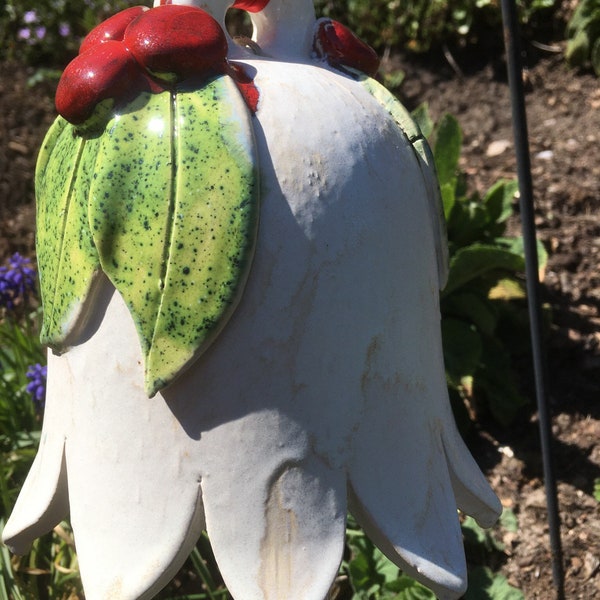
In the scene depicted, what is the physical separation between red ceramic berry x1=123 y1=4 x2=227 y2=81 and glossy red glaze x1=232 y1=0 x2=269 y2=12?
5.9 inches

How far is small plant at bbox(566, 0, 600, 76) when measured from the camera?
3.58 m

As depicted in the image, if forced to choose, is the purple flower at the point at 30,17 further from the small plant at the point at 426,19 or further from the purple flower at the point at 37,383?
the purple flower at the point at 37,383

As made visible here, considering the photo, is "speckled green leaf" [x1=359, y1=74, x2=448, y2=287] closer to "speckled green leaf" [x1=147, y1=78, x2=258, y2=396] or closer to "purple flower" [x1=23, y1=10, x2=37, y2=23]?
"speckled green leaf" [x1=147, y1=78, x2=258, y2=396]

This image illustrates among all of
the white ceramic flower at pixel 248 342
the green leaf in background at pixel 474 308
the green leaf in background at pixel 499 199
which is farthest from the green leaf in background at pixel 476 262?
the white ceramic flower at pixel 248 342

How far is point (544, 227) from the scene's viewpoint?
320 cm

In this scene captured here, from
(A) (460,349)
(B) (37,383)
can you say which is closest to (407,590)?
(A) (460,349)

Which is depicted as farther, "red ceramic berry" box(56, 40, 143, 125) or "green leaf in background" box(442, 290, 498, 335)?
"green leaf in background" box(442, 290, 498, 335)

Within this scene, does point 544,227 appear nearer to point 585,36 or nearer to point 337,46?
point 585,36

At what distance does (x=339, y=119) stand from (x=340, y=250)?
0.60ft

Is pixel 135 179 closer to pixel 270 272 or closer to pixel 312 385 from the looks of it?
pixel 270 272

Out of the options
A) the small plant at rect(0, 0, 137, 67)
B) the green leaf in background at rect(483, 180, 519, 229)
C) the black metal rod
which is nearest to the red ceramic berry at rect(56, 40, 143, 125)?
the black metal rod

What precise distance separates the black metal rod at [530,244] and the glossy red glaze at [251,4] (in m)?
0.51

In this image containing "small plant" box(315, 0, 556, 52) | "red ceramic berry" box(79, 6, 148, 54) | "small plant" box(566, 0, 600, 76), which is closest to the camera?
"red ceramic berry" box(79, 6, 148, 54)

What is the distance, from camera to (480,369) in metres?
2.58
